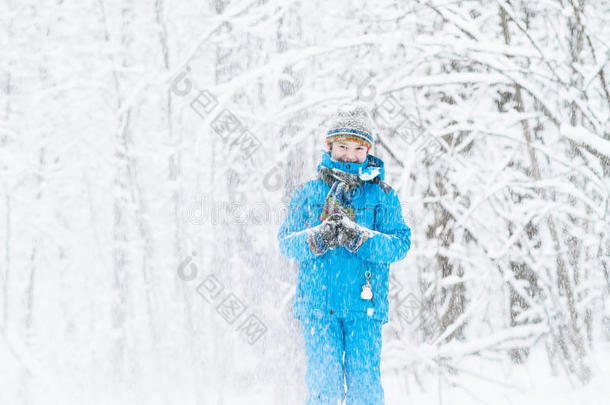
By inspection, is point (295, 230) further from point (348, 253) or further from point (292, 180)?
point (292, 180)

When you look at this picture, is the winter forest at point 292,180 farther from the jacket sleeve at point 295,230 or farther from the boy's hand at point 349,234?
the boy's hand at point 349,234

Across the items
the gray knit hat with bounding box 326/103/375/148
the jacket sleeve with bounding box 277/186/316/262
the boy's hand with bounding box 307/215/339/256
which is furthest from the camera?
the gray knit hat with bounding box 326/103/375/148

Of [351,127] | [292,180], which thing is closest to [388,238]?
[351,127]

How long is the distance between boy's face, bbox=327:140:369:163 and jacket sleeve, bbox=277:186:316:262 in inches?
9.7

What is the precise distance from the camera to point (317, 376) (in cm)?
287

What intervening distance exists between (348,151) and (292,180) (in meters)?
2.26

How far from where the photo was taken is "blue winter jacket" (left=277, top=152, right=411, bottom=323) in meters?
2.87

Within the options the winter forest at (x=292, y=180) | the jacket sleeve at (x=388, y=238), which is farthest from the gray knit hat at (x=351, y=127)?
the winter forest at (x=292, y=180)

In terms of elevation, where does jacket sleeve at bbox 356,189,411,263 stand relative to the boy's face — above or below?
below

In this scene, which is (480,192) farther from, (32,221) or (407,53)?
(32,221)

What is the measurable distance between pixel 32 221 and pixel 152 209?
254cm

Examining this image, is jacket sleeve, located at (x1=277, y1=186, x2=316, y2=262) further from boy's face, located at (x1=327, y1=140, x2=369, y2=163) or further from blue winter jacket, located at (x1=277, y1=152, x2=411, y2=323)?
boy's face, located at (x1=327, y1=140, x2=369, y2=163)

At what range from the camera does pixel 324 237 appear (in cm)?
279

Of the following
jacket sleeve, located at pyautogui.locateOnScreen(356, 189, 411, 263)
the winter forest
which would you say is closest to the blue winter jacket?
jacket sleeve, located at pyautogui.locateOnScreen(356, 189, 411, 263)
